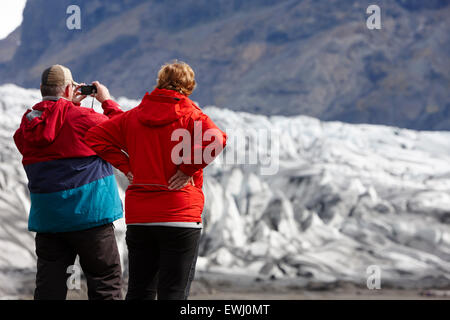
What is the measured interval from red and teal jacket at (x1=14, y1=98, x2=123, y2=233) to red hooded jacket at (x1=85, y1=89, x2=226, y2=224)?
10.6 inches

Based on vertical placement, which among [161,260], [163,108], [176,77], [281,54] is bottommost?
[161,260]

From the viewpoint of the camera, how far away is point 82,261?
2.39 m

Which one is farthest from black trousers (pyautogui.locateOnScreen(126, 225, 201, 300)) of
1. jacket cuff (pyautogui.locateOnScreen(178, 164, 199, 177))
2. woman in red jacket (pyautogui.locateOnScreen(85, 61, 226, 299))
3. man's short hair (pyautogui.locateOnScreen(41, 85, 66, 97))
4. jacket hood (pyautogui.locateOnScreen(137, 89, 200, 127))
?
man's short hair (pyautogui.locateOnScreen(41, 85, 66, 97))

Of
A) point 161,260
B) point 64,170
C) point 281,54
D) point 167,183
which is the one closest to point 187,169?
point 167,183

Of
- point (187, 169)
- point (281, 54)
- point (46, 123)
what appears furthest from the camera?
point (281, 54)

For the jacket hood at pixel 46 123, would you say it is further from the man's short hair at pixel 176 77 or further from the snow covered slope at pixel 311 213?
the snow covered slope at pixel 311 213

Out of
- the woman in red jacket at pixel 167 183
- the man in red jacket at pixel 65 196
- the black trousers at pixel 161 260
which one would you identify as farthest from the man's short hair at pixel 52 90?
the black trousers at pixel 161 260

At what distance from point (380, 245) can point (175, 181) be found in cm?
428

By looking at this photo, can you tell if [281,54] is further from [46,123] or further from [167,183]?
[167,183]

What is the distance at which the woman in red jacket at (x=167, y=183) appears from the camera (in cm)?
210

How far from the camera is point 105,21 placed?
3869 centimetres

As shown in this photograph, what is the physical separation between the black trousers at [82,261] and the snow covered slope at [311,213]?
2.58 meters

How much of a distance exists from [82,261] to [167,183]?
58cm

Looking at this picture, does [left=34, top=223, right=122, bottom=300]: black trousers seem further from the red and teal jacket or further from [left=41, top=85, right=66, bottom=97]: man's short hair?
[left=41, top=85, right=66, bottom=97]: man's short hair
